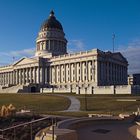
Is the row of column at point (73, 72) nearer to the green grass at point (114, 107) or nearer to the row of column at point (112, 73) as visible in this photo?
the row of column at point (112, 73)

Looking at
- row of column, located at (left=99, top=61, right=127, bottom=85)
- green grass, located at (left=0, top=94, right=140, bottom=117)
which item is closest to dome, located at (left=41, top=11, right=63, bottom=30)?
row of column, located at (left=99, top=61, right=127, bottom=85)

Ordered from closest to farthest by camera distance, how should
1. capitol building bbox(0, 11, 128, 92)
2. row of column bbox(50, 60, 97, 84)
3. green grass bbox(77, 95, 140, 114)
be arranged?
green grass bbox(77, 95, 140, 114)
capitol building bbox(0, 11, 128, 92)
row of column bbox(50, 60, 97, 84)

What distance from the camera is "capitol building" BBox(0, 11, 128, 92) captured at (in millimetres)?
129125

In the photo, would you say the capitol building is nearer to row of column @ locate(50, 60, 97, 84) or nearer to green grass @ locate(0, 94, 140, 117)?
row of column @ locate(50, 60, 97, 84)

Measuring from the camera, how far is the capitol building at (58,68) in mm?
129125

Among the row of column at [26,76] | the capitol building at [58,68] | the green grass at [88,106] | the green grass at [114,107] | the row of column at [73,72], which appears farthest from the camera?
the row of column at [26,76]

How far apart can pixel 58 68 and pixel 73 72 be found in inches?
420

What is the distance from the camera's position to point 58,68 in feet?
474

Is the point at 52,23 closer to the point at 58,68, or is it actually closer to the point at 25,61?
the point at 25,61

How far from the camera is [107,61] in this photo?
13388 cm

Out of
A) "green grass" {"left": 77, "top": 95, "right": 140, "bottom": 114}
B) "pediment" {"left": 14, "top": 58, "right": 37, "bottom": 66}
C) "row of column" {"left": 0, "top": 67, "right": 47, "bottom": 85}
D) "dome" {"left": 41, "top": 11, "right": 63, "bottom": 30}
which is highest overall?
"dome" {"left": 41, "top": 11, "right": 63, "bottom": 30}

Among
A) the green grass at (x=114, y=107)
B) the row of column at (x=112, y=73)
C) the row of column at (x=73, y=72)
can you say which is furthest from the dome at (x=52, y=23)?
the green grass at (x=114, y=107)

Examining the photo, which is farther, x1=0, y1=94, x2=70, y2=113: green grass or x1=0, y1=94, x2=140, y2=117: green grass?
x1=0, y1=94, x2=70, y2=113: green grass

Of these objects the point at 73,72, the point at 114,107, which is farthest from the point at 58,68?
the point at 114,107
